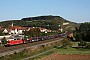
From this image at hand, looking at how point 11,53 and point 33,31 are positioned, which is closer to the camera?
point 11,53

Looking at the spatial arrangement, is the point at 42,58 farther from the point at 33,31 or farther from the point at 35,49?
the point at 33,31

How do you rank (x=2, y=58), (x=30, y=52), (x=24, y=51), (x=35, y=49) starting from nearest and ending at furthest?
(x=2, y=58), (x=24, y=51), (x=30, y=52), (x=35, y=49)

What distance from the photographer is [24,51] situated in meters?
52.4

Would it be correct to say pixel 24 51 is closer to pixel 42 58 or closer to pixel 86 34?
pixel 42 58

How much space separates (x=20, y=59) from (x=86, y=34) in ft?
237

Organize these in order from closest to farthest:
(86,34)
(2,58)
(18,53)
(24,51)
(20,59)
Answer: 1. (2,58)
2. (20,59)
3. (18,53)
4. (24,51)
5. (86,34)

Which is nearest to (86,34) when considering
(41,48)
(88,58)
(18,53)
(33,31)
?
(33,31)

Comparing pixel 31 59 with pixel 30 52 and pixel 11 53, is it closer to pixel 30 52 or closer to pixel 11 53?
pixel 11 53

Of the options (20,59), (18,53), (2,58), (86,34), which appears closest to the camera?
(2,58)

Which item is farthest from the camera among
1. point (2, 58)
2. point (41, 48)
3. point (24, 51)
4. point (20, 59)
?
point (41, 48)

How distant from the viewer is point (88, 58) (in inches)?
2074

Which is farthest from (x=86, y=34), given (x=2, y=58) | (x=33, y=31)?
(x=2, y=58)

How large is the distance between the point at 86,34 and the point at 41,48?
51.0m

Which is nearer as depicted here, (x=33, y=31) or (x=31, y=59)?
(x=31, y=59)
